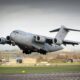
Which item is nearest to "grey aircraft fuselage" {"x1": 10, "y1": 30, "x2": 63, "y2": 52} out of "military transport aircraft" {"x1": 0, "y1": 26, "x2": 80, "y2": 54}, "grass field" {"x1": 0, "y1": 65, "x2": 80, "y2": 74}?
"military transport aircraft" {"x1": 0, "y1": 26, "x2": 80, "y2": 54}

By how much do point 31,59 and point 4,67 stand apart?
5.20 feet

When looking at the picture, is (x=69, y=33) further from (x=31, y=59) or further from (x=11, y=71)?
(x=11, y=71)

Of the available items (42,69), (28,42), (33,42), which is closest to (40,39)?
(33,42)

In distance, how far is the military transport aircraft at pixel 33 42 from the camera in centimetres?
1223

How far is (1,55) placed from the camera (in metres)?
12.2

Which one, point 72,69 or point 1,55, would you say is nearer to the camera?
point 1,55

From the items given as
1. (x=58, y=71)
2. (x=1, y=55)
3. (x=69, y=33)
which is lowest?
(x=58, y=71)

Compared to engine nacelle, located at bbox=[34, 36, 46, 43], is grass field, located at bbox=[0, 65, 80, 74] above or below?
below

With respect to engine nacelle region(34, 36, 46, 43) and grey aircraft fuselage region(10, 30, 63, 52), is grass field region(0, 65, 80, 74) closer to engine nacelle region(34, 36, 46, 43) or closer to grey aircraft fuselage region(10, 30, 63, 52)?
grey aircraft fuselage region(10, 30, 63, 52)

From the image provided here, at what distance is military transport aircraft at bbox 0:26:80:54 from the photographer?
40.1 ft

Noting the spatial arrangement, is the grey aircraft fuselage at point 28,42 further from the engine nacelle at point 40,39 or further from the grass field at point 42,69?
the grass field at point 42,69

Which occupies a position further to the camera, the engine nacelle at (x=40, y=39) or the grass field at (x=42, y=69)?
the grass field at (x=42, y=69)

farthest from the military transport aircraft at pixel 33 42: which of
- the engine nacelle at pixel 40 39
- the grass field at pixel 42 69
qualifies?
the grass field at pixel 42 69

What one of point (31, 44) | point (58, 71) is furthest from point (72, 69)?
point (31, 44)
